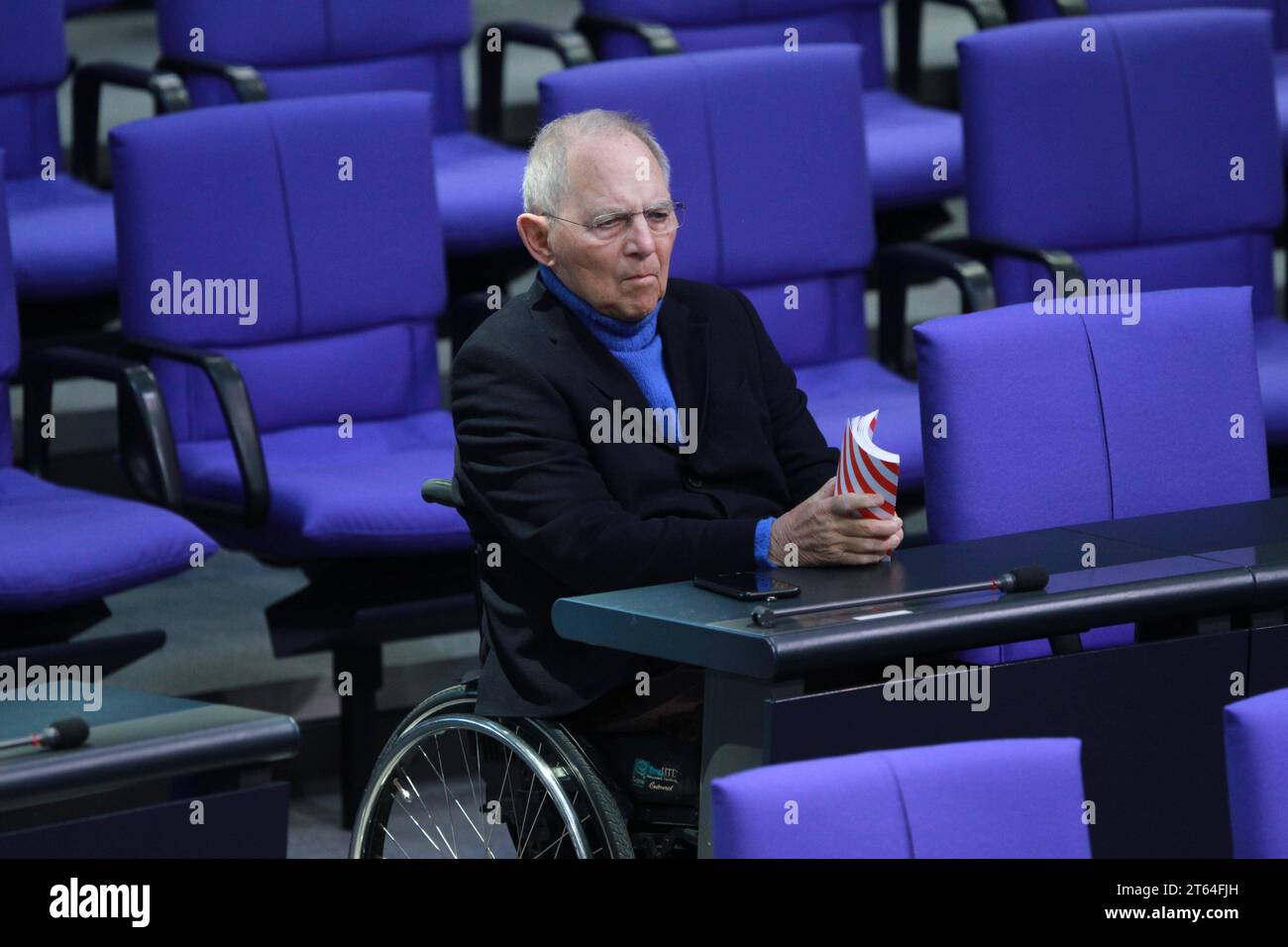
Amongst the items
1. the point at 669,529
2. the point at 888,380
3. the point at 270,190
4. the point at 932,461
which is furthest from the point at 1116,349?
the point at 270,190

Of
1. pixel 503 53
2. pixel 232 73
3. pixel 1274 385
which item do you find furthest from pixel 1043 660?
pixel 503 53

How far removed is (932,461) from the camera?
2.43 m

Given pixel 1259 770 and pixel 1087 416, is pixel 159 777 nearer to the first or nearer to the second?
pixel 1259 770

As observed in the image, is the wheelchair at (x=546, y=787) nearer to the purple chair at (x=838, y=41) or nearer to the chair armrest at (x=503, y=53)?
the chair armrest at (x=503, y=53)

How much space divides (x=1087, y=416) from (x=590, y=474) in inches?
23.7

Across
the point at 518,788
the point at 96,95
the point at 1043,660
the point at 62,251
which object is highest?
the point at 96,95

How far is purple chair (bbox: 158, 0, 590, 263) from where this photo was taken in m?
3.72

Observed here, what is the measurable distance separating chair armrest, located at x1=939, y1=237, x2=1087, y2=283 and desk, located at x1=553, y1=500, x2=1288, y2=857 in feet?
3.85

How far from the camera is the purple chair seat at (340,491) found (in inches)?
118

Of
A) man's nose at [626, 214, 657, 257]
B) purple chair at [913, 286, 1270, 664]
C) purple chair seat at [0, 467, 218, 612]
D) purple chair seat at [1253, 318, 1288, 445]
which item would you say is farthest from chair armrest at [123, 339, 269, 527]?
purple chair seat at [1253, 318, 1288, 445]

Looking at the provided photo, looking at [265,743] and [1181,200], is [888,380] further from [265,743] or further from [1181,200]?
[265,743]

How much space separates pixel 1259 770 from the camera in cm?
146

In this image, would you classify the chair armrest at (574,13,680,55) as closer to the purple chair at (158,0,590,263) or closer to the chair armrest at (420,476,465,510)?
the purple chair at (158,0,590,263)

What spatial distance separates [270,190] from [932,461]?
1.29 metres
